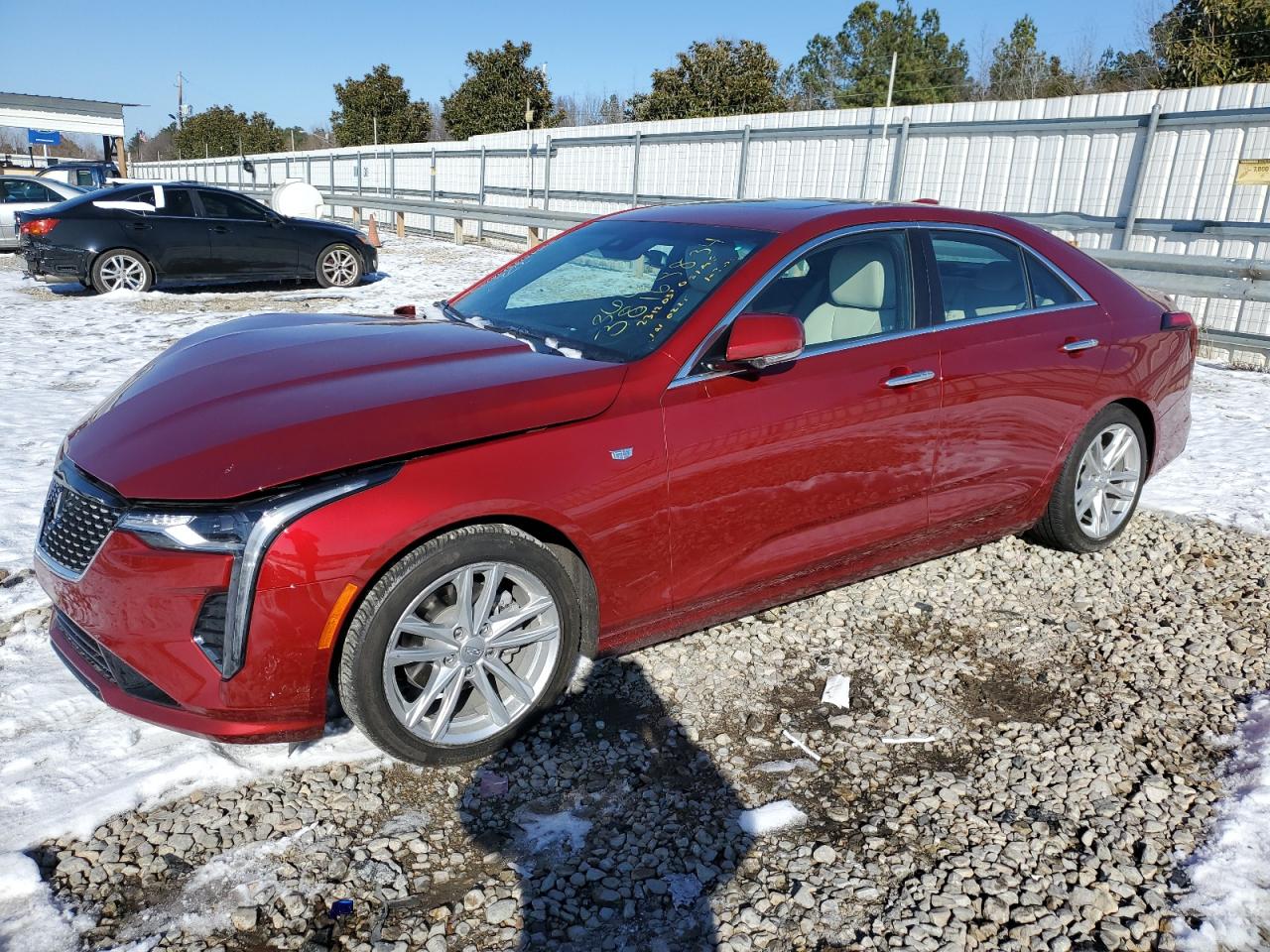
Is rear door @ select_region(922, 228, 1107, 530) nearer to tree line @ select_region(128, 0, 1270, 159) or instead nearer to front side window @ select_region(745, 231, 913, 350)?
front side window @ select_region(745, 231, 913, 350)

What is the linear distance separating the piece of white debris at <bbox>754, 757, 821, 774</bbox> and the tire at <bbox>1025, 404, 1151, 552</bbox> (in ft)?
7.08

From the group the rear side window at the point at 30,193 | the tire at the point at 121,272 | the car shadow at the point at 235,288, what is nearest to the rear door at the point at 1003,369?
the car shadow at the point at 235,288

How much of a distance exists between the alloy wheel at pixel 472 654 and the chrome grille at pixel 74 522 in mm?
897

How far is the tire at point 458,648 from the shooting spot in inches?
105

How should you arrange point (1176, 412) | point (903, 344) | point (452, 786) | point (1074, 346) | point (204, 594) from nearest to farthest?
1. point (204, 594)
2. point (452, 786)
3. point (903, 344)
4. point (1074, 346)
5. point (1176, 412)

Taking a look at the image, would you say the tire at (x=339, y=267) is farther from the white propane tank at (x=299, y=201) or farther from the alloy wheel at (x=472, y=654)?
the alloy wheel at (x=472, y=654)

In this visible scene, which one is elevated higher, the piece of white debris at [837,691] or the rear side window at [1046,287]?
the rear side window at [1046,287]

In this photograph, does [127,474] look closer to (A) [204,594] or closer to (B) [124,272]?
(A) [204,594]

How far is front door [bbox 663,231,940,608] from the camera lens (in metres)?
3.19

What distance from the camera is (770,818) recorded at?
2.79 metres

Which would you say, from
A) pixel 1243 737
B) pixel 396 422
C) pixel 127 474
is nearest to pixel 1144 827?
pixel 1243 737

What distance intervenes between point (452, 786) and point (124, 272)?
12041mm

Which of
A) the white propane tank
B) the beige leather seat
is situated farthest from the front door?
the white propane tank

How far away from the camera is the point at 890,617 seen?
4113 mm
